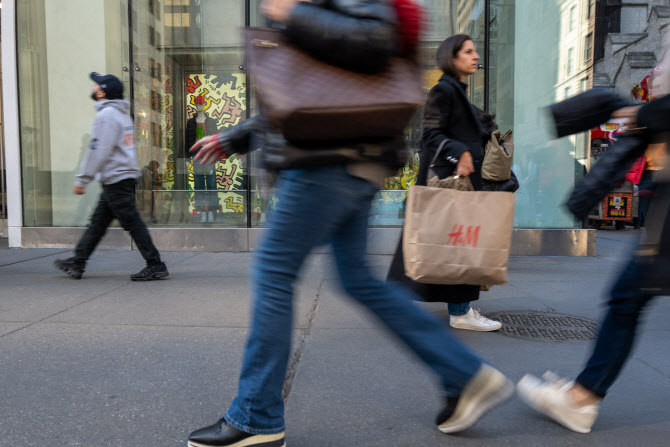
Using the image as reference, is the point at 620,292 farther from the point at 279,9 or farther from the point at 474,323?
the point at 474,323

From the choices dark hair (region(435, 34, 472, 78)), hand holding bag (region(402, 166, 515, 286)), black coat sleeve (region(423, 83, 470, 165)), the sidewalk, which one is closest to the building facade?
the sidewalk

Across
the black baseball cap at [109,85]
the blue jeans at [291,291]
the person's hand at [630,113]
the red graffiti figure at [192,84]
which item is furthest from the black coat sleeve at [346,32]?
the red graffiti figure at [192,84]

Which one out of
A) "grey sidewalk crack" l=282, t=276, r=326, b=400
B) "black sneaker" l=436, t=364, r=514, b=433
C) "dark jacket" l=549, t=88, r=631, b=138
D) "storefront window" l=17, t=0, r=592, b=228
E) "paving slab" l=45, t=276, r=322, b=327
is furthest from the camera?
"storefront window" l=17, t=0, r=592, b=228

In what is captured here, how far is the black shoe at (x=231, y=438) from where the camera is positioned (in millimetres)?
1663

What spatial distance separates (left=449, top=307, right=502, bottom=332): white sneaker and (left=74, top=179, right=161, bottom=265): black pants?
299 centimetres

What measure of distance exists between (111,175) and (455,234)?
3.61m

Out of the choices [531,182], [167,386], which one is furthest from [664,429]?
[531,182]

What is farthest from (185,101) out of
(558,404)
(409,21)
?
(558,404)

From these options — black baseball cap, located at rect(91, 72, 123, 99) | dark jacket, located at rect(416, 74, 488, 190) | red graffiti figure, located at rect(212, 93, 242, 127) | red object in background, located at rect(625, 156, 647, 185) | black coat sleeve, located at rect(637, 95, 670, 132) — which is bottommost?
red object in background, located at rect(625, 156, 647, 185)

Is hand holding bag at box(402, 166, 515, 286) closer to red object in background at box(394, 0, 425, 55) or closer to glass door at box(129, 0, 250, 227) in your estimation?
red object in background at box(394, 0, 425, 55)

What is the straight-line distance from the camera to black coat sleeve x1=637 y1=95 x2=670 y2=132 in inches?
66.6

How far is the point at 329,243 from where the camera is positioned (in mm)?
1752

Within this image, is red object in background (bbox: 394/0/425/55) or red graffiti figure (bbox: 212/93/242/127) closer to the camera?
red object in background (bbox: 394/0/425/55)

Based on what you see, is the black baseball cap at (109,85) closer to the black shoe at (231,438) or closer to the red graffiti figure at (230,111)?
the red graffiti figure at (230,111)
